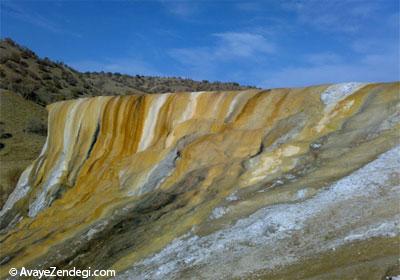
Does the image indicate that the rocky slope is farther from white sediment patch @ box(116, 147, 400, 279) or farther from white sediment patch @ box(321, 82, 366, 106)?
white sediment patch @ box(116, 147, 400, 279)

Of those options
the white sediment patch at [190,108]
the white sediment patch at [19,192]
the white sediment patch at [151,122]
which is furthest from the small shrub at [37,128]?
the white sediment patch at [190,108]

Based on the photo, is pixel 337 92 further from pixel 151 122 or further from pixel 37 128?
pixel 37 128

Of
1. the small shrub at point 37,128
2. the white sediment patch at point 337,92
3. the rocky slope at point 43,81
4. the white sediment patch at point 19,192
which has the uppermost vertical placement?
the rocky slope at point 43,81

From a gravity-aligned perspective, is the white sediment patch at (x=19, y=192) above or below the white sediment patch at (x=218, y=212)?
above

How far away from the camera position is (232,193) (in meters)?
12.7

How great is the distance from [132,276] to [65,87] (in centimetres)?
3797

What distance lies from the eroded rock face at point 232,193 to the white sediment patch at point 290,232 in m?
0.03

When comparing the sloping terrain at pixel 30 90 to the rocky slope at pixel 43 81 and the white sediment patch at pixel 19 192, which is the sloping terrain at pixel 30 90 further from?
the white sediment patch at pixel 19 192

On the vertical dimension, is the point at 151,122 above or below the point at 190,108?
below

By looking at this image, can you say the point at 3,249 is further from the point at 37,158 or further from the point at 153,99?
the point at 37,158

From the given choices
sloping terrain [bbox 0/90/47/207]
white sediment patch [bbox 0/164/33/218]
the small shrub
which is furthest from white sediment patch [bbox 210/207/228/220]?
the small shrub

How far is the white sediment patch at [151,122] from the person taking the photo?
20469mm

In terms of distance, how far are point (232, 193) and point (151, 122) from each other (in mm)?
9020

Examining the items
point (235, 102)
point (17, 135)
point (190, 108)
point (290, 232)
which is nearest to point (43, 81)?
point (17, 135)
